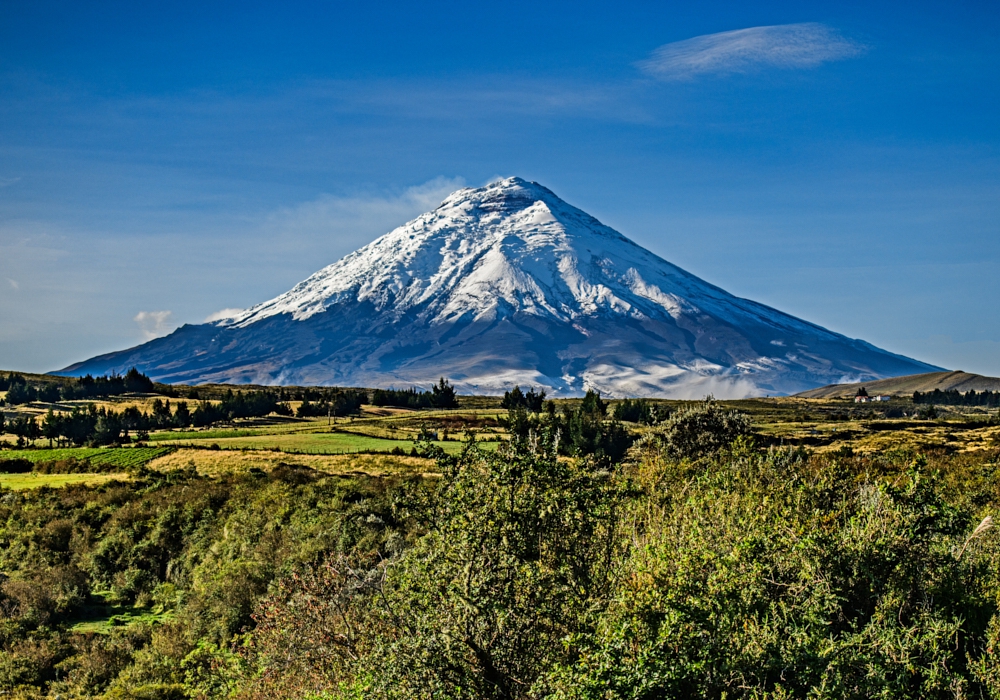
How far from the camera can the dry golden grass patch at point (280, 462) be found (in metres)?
67.9

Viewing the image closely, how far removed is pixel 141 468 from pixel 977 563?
68.7m

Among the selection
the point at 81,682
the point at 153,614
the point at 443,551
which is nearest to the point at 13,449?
the point at 153,614

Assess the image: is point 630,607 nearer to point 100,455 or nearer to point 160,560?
point 160,560

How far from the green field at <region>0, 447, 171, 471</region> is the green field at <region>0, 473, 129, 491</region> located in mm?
Result: 4861

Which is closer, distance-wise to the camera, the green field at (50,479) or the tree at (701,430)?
the tree at (701,430)

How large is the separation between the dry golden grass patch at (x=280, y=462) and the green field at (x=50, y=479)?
576 cm

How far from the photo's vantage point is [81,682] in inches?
1276

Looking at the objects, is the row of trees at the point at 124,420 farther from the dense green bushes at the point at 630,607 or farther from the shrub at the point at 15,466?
the dense green bushes at the point at 630,607

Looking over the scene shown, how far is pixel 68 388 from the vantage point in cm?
15775

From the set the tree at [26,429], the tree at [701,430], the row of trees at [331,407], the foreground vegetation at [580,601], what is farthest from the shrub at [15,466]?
the tree at [701,430]

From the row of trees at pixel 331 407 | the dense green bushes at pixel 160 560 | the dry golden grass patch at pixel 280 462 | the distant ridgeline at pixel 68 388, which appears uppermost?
the distant ridgeline at pixel 68 388

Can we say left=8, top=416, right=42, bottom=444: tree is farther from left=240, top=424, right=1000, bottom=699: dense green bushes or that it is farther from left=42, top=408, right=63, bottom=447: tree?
left=240, top=424, right=1000, bottom=699: dense green bushes

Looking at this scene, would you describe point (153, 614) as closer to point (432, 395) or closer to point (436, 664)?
point (436, 664)

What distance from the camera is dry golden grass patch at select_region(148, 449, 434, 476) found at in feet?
223
